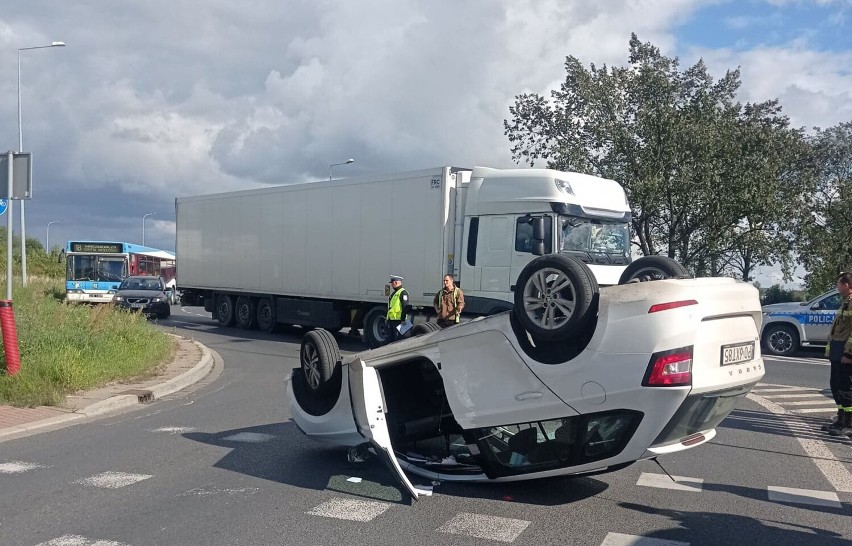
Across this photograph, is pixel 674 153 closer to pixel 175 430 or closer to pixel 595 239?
pixel 595 239

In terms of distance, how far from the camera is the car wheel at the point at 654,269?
640cm

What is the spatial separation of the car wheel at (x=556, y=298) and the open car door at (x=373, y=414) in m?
1.30

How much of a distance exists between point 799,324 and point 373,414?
14575 mm

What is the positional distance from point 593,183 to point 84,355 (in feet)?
29.8

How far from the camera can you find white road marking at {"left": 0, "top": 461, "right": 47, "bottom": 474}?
6.98 meters

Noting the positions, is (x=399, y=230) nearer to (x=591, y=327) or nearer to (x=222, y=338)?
(x=222, y=338)

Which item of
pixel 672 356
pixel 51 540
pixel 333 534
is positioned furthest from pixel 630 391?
pixel 51 540

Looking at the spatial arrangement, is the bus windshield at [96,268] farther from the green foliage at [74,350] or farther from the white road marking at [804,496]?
the white road marking at [804,496]

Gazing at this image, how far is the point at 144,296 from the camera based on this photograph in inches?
1033

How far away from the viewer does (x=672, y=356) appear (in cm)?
500

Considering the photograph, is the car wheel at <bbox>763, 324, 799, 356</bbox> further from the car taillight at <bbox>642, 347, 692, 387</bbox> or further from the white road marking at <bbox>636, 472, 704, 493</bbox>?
the car taillight at <bbox>642, 347, 692, 387</bbox>

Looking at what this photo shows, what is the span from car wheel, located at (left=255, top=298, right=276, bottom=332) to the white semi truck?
44 millimetres

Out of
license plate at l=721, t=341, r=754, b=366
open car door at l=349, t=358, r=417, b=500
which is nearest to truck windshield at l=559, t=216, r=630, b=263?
open car door at l=349, t=358, r=417, b=500

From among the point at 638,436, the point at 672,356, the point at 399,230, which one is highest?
the point at 399,230
